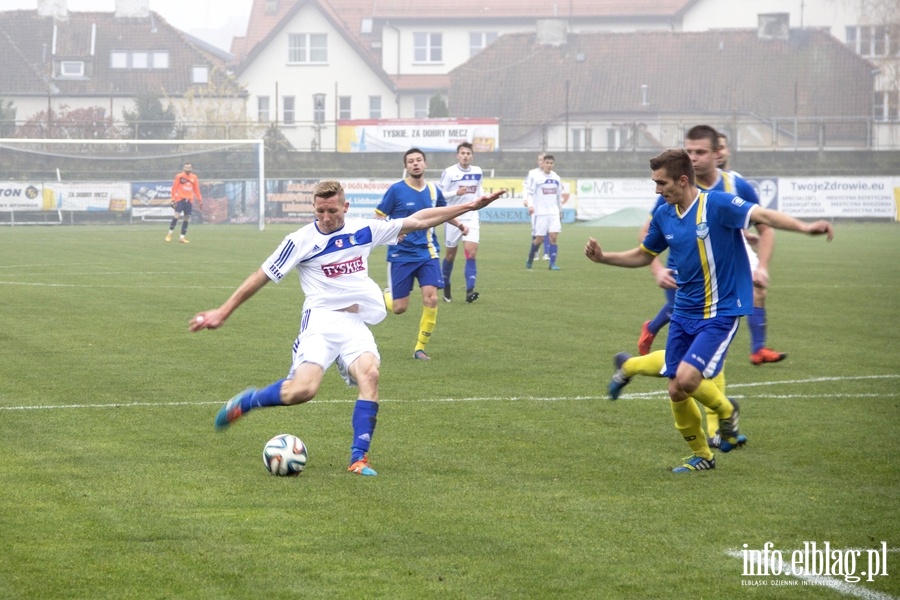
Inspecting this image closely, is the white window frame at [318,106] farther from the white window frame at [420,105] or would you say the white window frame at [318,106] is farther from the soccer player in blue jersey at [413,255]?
the soccer player in blue jersey at [413,255]

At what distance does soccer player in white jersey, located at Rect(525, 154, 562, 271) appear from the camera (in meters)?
23.5

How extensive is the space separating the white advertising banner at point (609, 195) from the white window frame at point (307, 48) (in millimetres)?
33715

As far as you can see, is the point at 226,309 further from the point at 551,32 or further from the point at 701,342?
the point at 551,32

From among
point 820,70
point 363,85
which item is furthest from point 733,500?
point 363,85

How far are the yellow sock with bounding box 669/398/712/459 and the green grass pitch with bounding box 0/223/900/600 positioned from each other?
21cm

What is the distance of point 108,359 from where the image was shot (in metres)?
11.5

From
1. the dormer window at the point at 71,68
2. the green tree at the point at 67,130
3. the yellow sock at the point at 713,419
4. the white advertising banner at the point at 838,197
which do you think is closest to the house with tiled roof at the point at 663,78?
the white advertising banner at the point at 838,197

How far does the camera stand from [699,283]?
708 cm

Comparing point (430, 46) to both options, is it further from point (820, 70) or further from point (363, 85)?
point (820, 70)

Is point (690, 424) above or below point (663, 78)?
below

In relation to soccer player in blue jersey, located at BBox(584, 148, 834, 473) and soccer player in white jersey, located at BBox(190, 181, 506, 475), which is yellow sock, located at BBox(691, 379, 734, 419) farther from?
soccer player in white jersey, located at BBox(190, 181, 506, 475)

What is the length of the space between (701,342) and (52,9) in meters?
73.8

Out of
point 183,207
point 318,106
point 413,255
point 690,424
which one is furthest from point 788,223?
point 318,106

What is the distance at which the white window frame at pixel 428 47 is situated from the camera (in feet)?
254
